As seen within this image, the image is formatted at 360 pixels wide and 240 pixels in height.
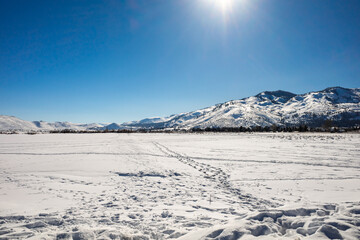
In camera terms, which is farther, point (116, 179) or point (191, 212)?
point (116, 179)

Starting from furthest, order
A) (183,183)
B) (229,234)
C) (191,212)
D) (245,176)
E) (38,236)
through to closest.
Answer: (245,176) → (183,183) → (191,212) → (38,236) → (229,234)

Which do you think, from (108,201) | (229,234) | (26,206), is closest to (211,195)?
(229,234)

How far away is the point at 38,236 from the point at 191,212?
4.43 meters

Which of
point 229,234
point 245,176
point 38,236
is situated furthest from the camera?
point 245,176

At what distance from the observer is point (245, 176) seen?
36.3 feet

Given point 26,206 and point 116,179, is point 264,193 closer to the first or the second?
point 116,179

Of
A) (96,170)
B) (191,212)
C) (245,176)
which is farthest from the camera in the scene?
(96,170)

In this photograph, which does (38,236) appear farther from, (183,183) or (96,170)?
(96,170)

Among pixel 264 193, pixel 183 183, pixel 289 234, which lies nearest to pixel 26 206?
pixel 183 183

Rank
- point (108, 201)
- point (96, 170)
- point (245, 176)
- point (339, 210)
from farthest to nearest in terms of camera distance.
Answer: point (96, 170) → point (245, 176) → point (108, 201) → point (339, 210)

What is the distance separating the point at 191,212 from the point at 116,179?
5723 millimetres

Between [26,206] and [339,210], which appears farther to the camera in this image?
[26,206]

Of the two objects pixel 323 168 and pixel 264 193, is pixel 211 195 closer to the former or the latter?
pixel 264 193

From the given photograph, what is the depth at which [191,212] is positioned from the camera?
6.40 m
